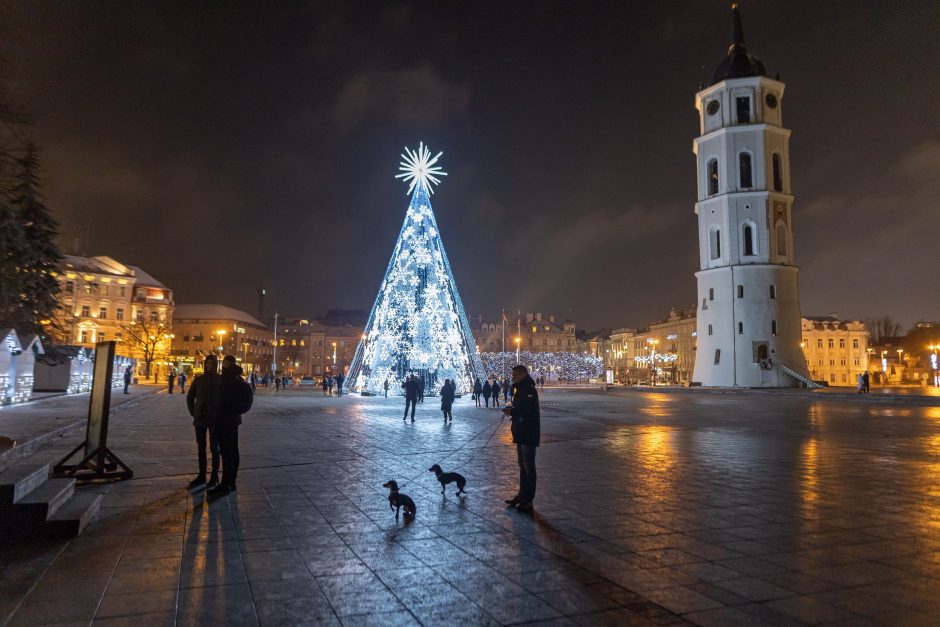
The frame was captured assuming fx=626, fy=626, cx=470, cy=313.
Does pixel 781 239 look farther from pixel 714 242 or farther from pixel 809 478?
pixel 809 478

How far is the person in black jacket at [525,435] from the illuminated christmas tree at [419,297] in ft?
73.6

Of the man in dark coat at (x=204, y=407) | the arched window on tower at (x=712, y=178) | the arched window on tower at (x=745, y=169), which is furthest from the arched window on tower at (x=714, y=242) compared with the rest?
the man in dark coat at (x=204, y=407)

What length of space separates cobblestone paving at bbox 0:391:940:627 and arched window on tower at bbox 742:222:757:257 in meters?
43.8

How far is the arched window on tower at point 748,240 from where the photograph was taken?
5212cm

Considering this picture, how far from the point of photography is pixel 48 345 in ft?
107

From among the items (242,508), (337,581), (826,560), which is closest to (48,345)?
(242,508)

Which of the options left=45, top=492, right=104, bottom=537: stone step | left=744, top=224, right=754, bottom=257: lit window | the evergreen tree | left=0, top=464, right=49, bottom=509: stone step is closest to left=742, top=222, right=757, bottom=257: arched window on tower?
left=744, top=224, right=754, bottom=257: lit window

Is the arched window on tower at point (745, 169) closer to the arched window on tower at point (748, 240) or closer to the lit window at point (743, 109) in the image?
the lit window at point (743, 109)

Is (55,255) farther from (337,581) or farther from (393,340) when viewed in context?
(337,581)

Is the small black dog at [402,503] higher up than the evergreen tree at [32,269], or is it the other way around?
the evergreen tree at [32,269]

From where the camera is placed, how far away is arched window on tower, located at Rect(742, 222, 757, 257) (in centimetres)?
5212

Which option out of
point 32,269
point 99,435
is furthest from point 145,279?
point 99,435

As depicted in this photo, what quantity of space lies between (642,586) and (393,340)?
2641 centimetres

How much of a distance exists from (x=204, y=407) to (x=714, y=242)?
2038 inches
